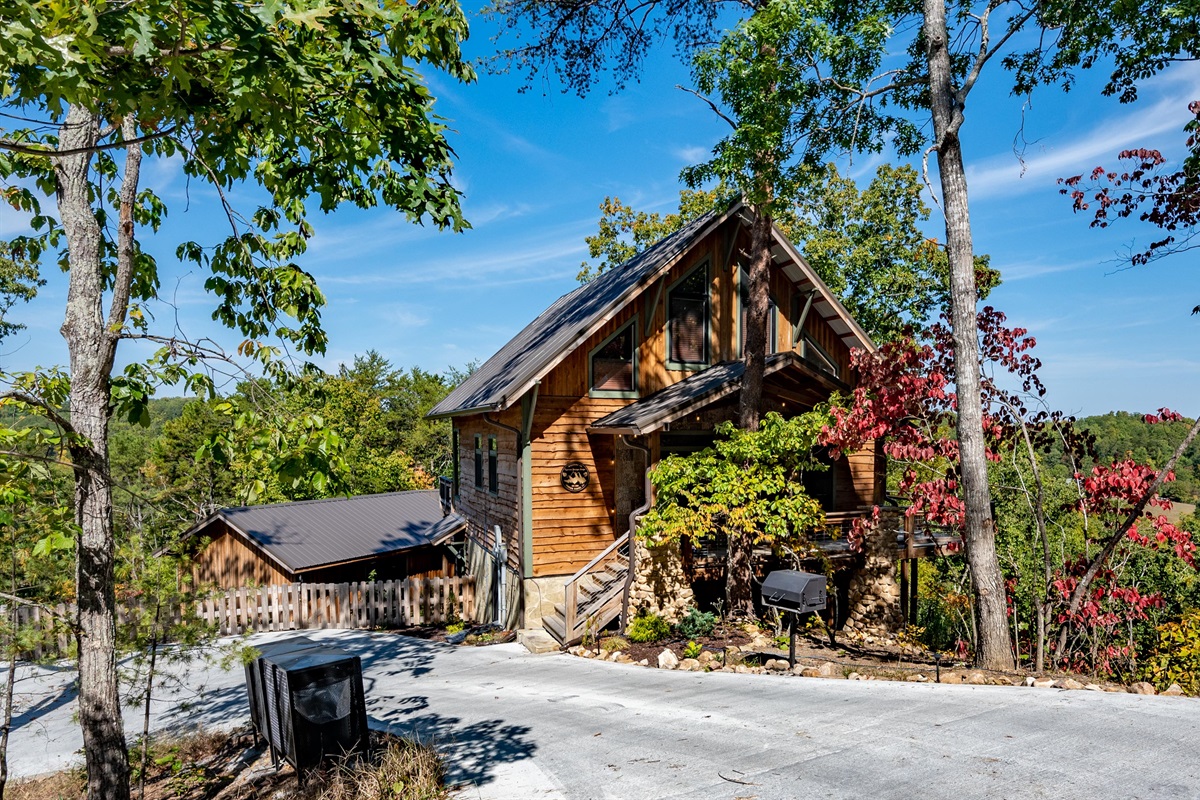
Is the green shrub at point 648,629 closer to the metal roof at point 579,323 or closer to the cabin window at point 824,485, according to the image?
the metal roof at point 579,323

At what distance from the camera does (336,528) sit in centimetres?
2234

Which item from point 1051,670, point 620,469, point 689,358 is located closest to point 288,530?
point 620,469

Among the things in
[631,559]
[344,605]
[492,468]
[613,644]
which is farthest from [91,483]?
[344,605]

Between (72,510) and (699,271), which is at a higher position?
(699,271)

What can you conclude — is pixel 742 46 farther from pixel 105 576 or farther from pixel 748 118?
pixel 105 576

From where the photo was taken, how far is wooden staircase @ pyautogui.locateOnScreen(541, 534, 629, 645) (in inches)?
507

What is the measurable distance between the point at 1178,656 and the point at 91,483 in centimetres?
1659

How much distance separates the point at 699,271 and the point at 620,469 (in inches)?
201

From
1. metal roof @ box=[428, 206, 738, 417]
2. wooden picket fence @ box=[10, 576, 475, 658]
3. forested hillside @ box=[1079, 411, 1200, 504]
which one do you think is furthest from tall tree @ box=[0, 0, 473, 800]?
forested hillside @ box=[1079, 411, 1200, 504]

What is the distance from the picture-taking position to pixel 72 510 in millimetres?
5156

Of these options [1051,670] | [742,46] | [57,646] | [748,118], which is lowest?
[1051,670]

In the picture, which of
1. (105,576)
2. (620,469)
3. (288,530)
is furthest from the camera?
(288,530)

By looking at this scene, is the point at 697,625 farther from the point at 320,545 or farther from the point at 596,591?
the point at 320,545

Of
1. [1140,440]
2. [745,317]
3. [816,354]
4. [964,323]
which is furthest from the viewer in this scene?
[1140,440]
